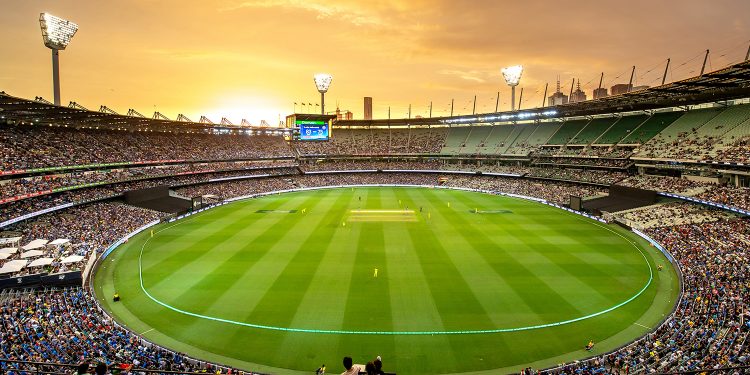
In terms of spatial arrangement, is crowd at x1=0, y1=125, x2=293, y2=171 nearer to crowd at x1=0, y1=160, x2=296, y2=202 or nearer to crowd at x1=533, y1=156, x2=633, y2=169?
crowd at x1=0, y1=160, x2=296, y2=202

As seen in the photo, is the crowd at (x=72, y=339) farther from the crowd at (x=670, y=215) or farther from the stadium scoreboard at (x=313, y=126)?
the stadium scoreboard at (x=313, y=126)

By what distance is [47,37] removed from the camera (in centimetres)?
4284

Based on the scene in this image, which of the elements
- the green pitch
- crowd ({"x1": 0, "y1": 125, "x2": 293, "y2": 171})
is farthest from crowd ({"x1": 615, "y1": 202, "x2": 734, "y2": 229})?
crowd ({"x1": 0, "y1": 125, "x2": 293, "y2": 171})

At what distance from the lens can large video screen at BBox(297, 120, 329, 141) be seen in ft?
270

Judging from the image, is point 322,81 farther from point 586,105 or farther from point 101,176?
point 586,105

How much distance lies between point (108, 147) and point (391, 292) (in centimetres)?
5039

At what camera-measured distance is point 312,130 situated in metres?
82.7

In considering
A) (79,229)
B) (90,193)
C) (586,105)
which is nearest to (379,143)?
(586,105)

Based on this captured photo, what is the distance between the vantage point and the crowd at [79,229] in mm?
29078

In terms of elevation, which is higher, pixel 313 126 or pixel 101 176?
pixel 313 126

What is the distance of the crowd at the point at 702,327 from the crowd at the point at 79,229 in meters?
33.4

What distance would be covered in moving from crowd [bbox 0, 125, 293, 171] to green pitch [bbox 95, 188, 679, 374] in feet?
48.2

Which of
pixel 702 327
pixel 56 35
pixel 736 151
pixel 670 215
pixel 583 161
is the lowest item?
pixel 702 327

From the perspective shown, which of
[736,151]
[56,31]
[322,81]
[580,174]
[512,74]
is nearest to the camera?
[736,151]
